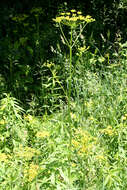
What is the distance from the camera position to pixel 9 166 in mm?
2520

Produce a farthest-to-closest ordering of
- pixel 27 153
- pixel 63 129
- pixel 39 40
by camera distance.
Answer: pixel 39 40
pixel 63 129
pixel 27 153

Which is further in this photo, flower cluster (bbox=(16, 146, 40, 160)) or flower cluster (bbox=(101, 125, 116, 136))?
flower cluster (bbox=(101, 125, 116, 136))

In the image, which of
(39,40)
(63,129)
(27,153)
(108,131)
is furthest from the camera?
(39,40)

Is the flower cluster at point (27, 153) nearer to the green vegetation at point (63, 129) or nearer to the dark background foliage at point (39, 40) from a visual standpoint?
the green vegetation at point (63, 129)

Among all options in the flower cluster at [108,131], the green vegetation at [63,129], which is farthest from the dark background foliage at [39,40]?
the flower cluster at [108,131]

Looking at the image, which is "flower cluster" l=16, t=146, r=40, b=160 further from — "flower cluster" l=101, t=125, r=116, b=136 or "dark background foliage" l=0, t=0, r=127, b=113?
"dark background foliage" l=0, t=0, r=127, b=113

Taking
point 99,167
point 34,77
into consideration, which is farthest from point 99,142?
point 34,77

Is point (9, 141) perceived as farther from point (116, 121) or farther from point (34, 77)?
point (34, 77)

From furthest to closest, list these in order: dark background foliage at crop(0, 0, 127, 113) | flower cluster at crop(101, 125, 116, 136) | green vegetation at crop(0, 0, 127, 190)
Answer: dark background foliage at crop(0, 0, 127, 113) < flower cluster at crop(101, 125, 116, 136) < green vegetation at crop(0, 0, 127, 190)

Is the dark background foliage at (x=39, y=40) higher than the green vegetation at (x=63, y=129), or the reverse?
the dark background foliage at (x=39, y=40)

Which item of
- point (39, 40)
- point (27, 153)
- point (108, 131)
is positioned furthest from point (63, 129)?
point (39, 40)

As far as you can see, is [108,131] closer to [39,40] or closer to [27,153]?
[27,153]

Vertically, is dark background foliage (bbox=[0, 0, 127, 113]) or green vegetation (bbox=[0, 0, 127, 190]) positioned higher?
dark background foliage (bbox=[0, 0, 127, 113])

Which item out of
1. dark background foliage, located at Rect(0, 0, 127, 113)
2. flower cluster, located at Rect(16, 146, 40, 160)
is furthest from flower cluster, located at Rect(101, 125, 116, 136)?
dark background foliage, located at Rect(0, 0, 127, 113)
